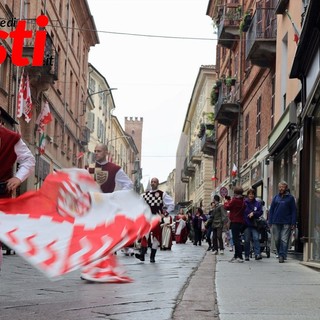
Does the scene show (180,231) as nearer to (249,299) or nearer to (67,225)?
(249,299)

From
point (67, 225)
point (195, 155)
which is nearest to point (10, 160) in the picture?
point (67, 225)

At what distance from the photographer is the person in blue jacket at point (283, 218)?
46.6ft

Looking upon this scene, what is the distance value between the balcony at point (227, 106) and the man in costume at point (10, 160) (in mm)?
28176

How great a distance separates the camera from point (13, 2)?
25188mm

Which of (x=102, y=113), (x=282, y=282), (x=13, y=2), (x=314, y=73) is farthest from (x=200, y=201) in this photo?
(x=282, y=282)

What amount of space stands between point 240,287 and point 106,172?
142 inches

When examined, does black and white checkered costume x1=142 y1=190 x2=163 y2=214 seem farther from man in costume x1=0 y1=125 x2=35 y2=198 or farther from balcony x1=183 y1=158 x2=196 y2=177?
balcony x1=183 y1=158 x2=196 y2=177

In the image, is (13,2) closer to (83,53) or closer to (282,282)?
(282,282)

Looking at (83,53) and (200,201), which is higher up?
(83,53)

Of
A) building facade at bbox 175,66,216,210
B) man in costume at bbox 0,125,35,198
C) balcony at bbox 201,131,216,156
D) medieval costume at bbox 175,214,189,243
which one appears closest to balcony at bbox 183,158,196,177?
building facade at bbox 175,66,216,210

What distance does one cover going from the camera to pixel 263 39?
2361 centimetres

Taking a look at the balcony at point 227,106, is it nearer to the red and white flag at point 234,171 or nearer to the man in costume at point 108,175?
the red and white flag at point 234,171

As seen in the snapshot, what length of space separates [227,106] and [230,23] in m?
4.15

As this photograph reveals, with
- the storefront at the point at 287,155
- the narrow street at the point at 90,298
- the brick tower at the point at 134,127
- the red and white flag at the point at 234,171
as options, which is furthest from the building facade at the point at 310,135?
the brick tower at the point at 134,127
